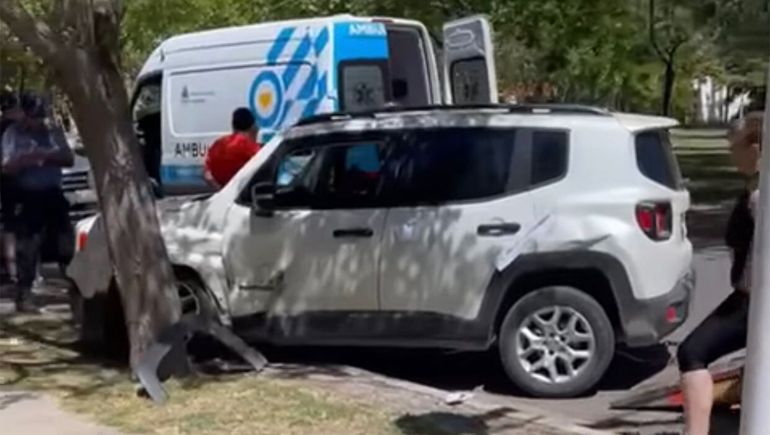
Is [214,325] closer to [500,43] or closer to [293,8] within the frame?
[293,8]

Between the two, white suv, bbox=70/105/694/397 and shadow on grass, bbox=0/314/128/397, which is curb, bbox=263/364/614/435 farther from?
shadow on grass, bbox=0/314/128/397

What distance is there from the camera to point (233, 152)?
37.9 ft

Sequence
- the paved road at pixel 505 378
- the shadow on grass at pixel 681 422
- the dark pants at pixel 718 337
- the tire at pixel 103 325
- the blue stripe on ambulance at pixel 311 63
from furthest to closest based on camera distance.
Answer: the blue stripe on ambulance at pixel 311 63, the tire at pixel 103 325, the paved road at pixel 505 378, the shadow on grass at pixel 681 422, the dark pants at pixel 718 337

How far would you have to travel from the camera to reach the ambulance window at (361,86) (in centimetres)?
1498

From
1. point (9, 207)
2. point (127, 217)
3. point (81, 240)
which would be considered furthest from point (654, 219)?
point (9, 207)

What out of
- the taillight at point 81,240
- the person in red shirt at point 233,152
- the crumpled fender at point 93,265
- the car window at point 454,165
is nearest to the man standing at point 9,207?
the person in red shirt at point 233,152

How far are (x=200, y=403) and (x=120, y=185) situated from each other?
1.55 m

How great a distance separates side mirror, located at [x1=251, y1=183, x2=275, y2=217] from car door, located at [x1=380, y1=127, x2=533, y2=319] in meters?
0.82

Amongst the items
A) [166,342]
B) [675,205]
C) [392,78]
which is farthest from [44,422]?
[392,78]

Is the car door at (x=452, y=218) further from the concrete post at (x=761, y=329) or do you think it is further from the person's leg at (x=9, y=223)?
the concrete post at (x=761, y=329)

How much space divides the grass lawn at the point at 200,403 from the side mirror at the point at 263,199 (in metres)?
1.10

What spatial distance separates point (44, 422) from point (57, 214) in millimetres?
4915

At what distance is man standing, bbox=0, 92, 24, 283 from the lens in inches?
497

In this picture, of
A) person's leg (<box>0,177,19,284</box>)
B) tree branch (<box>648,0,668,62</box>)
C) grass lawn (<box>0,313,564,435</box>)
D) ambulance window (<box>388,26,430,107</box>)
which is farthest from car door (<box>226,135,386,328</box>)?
tree branch (<box>648,0,668,62</box>)
